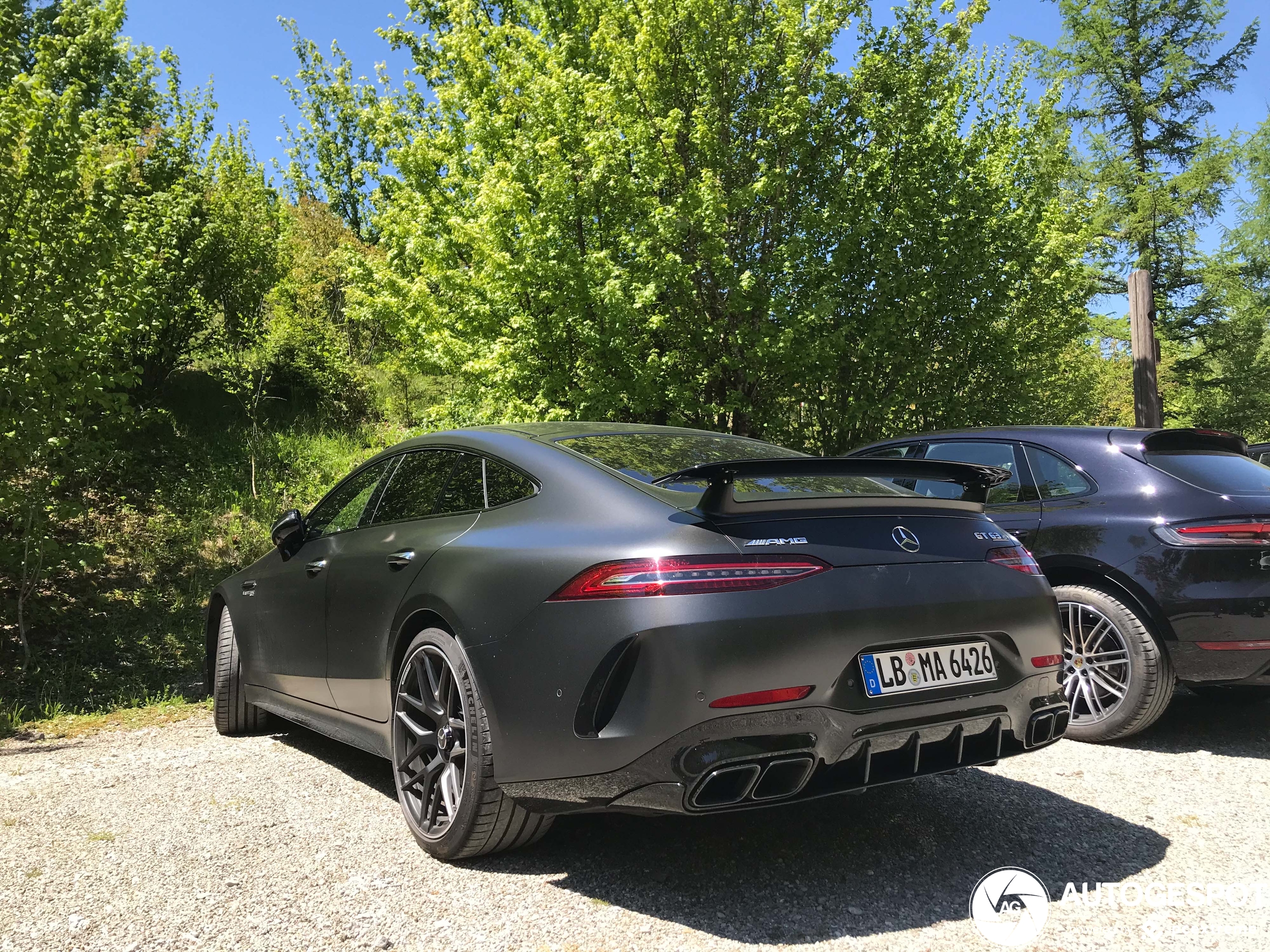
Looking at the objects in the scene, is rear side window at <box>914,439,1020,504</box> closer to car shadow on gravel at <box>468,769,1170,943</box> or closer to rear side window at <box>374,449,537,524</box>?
car shadow on gravel at <box>468,769,1170,943</box>

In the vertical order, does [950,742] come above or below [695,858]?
above

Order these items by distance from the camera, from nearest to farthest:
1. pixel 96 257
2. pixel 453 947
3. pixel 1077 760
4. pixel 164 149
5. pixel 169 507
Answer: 1. pixel 453 947
2. pixel 1077 760
3. pixel 96 257
4. pixel 169 507
5. pixel 164 149

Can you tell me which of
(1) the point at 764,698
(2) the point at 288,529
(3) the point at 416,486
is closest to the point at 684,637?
(1) the point at 764,698

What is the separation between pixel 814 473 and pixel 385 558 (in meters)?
1.68

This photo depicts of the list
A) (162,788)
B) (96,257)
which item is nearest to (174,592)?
(96,257)

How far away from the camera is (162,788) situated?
4145 mm

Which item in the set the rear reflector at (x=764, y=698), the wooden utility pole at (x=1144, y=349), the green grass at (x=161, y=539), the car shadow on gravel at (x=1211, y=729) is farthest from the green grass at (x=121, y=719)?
the wooden utility pole at (x=1144, y=349)

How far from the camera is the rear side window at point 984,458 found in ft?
17.8

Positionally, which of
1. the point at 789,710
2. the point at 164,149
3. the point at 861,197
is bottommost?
the point at 789,710

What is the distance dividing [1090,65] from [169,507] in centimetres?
3069

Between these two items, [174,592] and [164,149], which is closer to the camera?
[174,592]

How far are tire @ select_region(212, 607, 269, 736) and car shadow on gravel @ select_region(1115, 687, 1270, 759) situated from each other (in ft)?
15.2

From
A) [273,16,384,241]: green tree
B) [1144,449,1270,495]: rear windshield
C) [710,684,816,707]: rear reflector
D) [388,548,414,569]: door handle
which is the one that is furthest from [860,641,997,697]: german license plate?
[273,16,384,241]: green tree

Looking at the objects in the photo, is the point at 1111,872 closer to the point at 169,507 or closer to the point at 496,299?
the point at 496,299
